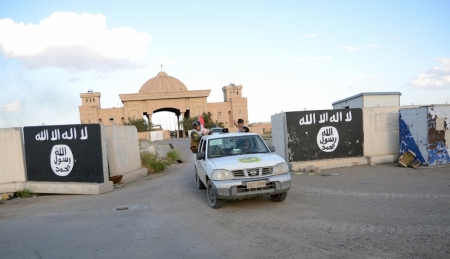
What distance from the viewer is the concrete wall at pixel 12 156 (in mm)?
11195

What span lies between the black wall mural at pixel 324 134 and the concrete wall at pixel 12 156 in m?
9.01

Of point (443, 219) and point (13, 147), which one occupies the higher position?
point (13, 147)

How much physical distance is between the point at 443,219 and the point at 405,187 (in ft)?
10.2

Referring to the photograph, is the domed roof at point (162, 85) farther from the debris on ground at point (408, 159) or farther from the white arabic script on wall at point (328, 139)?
the debris on ground at point (408, 159)

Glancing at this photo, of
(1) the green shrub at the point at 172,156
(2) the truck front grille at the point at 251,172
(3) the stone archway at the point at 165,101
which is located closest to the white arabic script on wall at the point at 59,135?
(2) the truck front grille at the point at 251,172

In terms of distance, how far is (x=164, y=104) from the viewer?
62.4m

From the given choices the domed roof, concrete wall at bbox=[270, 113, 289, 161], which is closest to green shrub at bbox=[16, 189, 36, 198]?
concrete wall at bbox=[270, 113, 289, 161]

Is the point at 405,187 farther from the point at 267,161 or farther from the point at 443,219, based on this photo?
the point at 267,161

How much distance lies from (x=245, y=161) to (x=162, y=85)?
60847mm

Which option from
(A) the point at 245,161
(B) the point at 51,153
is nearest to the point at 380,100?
(A) the point at 245,161

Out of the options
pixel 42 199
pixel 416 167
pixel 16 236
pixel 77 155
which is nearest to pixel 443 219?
pixel 416 167

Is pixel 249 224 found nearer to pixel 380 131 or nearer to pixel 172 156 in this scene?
pixel 380 131

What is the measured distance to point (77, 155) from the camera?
10531mm

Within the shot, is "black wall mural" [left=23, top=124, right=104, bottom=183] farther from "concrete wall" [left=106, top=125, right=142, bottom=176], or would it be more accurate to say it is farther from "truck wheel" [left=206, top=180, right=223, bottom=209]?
"truck wheel" [left=206, top=180, right=223, bottom=209]
